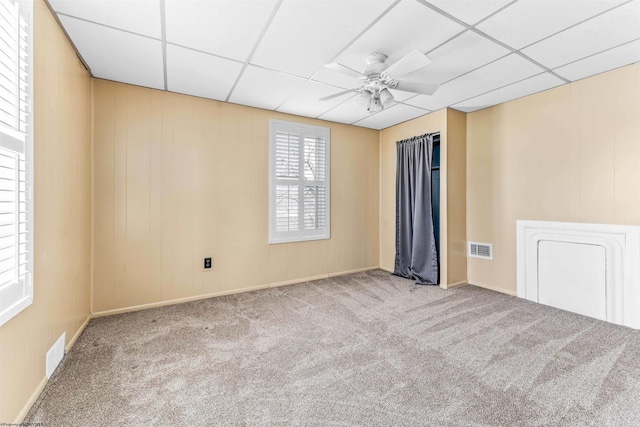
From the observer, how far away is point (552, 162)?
10.1ft

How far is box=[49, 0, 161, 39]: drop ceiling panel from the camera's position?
177 cm

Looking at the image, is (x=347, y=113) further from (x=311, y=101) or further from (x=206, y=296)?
(x=206, y=296)

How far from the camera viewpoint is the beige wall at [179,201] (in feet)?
9.41

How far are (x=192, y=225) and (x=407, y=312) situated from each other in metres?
2.62

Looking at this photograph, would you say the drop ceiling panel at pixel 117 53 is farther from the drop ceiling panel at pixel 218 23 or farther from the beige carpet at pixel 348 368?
the beige carpet at pixel 348 368

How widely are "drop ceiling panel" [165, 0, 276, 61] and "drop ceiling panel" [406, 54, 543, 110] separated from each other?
79.7 inches

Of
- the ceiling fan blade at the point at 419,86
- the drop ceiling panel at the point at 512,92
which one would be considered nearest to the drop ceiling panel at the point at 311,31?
the ceiling fan blade at the point at 419,86

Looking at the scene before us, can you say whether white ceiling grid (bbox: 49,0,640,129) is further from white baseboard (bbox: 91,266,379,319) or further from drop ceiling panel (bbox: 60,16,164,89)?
white baseboard (bbox: 91,266,379,319)

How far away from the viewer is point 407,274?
4211 mm

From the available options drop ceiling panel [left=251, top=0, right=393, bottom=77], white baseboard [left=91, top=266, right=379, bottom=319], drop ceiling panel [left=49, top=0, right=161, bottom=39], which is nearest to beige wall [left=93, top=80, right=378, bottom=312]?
white baseboard [left=91, top=266, right=379, bottom=319]

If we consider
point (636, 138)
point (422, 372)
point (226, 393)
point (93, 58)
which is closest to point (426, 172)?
point (636, 138)

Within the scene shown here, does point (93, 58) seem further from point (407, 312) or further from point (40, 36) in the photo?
point (407, 312)

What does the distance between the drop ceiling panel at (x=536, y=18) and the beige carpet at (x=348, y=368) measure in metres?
2.40

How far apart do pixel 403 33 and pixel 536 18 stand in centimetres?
87
